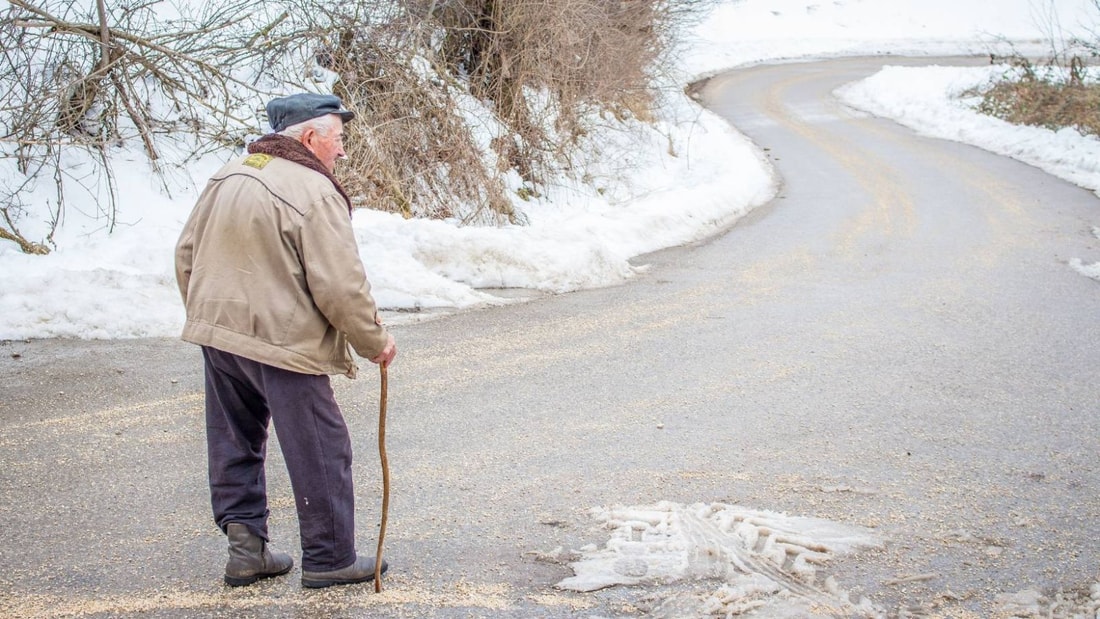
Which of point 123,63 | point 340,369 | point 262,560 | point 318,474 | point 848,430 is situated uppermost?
point 123,63

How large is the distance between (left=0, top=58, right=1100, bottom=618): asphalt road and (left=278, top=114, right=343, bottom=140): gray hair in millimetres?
1657

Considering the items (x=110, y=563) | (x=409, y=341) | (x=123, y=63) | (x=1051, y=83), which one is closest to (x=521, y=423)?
(x=409, y=341)

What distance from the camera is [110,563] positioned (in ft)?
12.0

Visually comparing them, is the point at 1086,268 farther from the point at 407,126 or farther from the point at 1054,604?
the point at 407,126

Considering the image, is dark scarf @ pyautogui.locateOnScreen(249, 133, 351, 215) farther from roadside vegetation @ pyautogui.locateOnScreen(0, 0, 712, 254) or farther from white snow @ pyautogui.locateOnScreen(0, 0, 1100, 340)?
roadside vegetation @ pyautogui.locateOnScreen(0, 0, 712, 254)

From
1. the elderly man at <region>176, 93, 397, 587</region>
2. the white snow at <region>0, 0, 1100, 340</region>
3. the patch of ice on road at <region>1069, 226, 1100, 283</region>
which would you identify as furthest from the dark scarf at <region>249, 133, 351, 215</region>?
the patch of ice on road at <region>1069, 226, 1100, 283</region>

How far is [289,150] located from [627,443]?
2.55 m

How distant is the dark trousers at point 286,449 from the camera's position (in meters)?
3.26

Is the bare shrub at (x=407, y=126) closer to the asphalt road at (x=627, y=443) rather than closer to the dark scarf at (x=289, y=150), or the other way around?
the asphalt road at (x=627, y=443)

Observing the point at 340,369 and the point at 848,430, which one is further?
the point at 848,430

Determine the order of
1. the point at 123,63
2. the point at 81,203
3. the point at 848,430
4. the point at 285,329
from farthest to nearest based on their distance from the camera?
the point at 123,63 → the point at 81,203 → the point at 848,430 → the point at 285,329

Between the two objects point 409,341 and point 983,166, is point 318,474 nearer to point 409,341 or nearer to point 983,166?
point 409,341

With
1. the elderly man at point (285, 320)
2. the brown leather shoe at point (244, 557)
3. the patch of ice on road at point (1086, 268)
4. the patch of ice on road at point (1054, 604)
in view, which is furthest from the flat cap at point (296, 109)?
the patch of ice on road at point (1086, 268)

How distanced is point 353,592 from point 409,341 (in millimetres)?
3413
